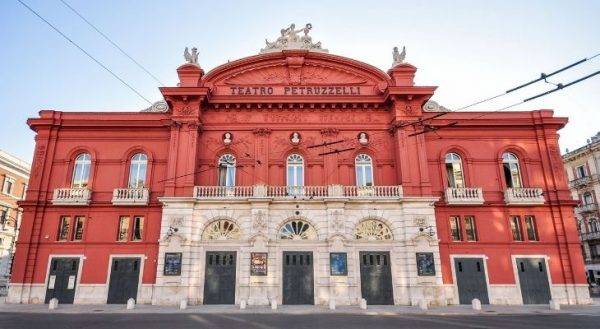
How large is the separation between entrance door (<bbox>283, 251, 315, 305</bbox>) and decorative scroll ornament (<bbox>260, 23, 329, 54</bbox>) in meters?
15.8

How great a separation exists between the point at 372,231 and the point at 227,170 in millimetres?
11078

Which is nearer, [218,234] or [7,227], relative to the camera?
[218,234]

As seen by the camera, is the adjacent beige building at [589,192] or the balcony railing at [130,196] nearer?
the balcony railing at [130,196]

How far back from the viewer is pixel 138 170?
85.3 ft

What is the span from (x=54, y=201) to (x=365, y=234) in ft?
69.4

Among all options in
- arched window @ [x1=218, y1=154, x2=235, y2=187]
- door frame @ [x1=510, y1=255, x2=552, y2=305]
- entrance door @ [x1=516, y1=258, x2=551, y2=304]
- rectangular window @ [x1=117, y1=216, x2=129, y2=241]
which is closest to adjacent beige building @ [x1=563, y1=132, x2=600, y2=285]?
door frame @ [x1=510, y1=255, x2=552, y2=305]

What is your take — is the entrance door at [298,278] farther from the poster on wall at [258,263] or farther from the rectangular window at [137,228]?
the rectangular window at [137,228]

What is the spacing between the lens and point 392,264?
2295 centimetres

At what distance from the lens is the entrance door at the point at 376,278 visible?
22.4 meters

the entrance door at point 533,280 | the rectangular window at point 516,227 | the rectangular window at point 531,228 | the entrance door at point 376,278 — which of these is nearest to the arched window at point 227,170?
the entrance door at point 376,278

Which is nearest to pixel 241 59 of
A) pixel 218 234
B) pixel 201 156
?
pixel 201 156

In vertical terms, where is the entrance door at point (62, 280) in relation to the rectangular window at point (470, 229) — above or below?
below

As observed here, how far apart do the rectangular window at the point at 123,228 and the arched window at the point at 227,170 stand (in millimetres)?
6817

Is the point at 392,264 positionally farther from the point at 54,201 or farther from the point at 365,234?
the point at 54,201
